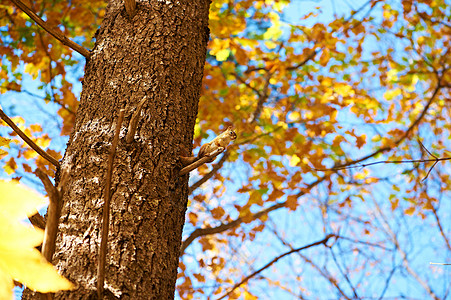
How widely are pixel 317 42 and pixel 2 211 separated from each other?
173 inches

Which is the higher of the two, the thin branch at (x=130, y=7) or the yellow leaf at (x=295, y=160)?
the yellow leaf at (x=295, y=160)

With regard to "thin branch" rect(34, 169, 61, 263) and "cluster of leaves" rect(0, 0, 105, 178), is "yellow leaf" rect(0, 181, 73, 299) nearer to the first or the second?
"thin branch" rect(34, 169, 61, 263)

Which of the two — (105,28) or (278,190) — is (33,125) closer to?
(278,190)

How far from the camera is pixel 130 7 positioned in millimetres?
1380

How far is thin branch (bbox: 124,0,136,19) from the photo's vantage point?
137 centimetres

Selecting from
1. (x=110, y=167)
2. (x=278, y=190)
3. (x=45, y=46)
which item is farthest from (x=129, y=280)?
(x=45, y=46)

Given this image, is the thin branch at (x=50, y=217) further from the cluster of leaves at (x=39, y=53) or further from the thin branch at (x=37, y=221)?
the cluster of leaves at (x=39, y=53)

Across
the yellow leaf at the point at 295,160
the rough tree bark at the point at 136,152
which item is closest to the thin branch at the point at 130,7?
the rough tree bark at the point at 136,152

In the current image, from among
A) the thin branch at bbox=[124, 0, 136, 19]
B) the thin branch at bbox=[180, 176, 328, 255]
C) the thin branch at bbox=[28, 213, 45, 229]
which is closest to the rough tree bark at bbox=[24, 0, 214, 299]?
the thin branch at bbox=[124, 0, 136, 19]

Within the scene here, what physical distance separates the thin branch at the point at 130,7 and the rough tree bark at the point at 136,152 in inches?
0.7

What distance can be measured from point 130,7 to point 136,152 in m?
0.57

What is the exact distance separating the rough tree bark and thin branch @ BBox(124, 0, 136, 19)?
2cm

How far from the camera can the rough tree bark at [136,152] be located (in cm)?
94

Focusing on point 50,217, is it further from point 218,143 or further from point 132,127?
point 218,143
